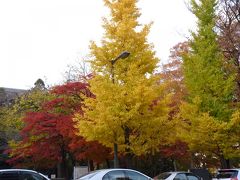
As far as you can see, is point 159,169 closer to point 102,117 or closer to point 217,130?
point 217,130

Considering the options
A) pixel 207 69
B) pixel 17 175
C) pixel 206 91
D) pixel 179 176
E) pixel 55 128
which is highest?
pixel 207 69

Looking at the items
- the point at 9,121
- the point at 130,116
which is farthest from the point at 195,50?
the point at 9,121

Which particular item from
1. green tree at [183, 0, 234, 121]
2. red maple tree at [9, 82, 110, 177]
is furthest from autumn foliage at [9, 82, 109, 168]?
green tree at [183, 0, 234, 121]

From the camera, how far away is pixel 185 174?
18.3m

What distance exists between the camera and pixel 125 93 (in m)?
21.1

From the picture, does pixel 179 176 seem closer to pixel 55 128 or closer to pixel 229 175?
pixel 229 175

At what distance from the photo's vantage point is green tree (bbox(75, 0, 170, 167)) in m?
20.8

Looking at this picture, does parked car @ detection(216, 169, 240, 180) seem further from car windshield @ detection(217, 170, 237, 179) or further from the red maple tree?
the red maple tree

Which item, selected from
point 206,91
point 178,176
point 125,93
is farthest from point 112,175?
point 206,91

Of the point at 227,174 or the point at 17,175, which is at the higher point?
the point at 17,175

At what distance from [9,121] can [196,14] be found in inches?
865

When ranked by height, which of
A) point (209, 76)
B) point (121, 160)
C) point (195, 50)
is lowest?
point (121, 160)

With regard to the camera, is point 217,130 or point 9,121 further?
point 9,121

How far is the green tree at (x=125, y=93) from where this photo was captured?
20.8m
